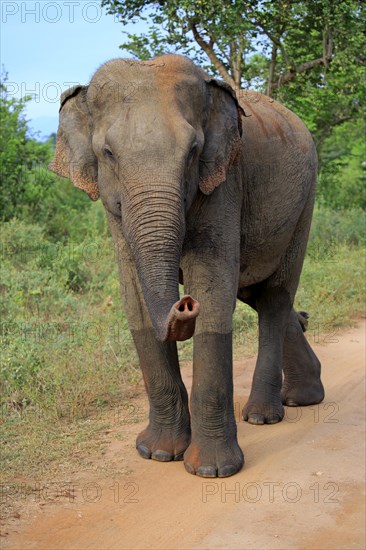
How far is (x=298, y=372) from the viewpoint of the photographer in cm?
638

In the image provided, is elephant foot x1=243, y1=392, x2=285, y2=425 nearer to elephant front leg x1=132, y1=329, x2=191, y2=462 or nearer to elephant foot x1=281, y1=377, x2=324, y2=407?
elephant foot x1=281, y1=377, x2=324, y2=407

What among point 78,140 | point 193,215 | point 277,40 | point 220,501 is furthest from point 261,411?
point 277,40

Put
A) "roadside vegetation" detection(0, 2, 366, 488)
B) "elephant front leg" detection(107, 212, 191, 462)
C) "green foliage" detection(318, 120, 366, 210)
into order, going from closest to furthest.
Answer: "elephant front leg" detection(107, 212, 191, 462)
"roadside vegetation" detection(0, 2, 366, 488)
"green foliage" detection(318, 120, 366, 210)

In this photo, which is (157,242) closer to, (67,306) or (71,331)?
(71,331)

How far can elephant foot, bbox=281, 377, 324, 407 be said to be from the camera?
251 inches

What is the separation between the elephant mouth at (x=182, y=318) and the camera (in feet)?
12.1

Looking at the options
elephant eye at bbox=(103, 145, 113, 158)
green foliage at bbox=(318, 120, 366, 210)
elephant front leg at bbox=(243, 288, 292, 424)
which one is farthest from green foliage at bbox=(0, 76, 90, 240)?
elephant eye at bbox=(103, 145, 113, 158)

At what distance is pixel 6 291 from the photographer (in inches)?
345

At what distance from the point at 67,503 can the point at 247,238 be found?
2015 millimetres

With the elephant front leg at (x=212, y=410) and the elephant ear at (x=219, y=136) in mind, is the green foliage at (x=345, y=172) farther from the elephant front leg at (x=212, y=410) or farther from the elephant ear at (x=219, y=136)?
the elephant front leg at (x=212, y=410)

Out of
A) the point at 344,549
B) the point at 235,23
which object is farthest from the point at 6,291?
the point at 344,549

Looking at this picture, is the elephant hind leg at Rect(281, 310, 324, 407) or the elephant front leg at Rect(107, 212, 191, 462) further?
the elephant hind leg at Rect(281, 310, 324, 407)

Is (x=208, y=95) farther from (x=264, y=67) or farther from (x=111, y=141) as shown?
(x=264, y=67)

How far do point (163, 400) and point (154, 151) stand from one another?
1.64 metres
